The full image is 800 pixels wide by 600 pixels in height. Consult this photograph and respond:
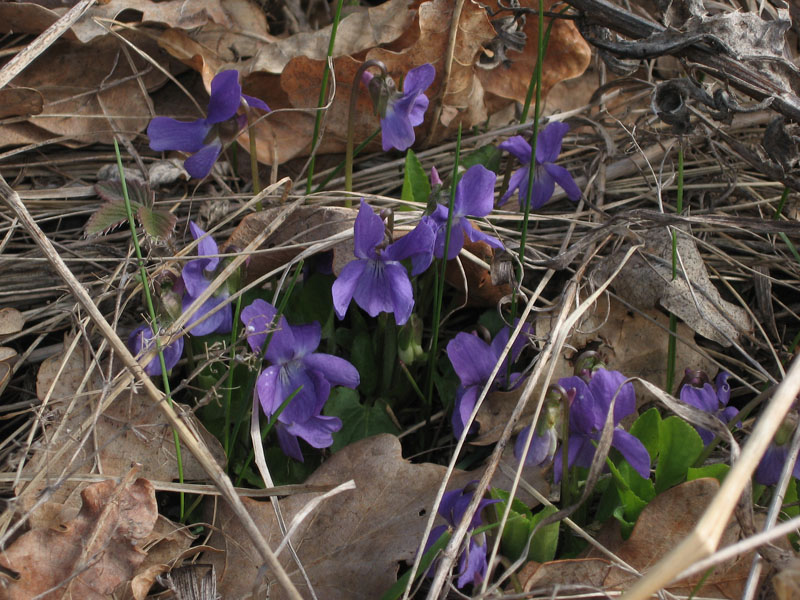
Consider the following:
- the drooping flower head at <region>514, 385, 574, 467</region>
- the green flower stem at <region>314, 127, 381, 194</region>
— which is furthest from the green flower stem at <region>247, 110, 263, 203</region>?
the drooping flower head at <region>514, 385, 574, 467</region>

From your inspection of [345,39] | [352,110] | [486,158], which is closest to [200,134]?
[352,110]

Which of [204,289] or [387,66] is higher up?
[387,66]

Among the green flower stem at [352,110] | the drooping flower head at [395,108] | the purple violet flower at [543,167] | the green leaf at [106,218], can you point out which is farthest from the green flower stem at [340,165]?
the green leaf at [106,218]

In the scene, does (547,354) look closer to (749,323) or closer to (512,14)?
(749,323)

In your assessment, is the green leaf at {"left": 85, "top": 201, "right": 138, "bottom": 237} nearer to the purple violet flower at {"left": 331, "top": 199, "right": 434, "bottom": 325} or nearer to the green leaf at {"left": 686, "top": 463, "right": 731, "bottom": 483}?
the purple violet flower at {"left": 331, "top": 199, "right": 434, "bottom": 325}

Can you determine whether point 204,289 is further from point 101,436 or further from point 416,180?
point 416,180

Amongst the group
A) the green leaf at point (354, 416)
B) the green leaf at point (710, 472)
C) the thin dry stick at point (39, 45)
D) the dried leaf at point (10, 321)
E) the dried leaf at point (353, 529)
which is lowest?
the green leaf at point (354, 416)

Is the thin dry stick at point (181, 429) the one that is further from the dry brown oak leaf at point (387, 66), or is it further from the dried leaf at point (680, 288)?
the dried leaf at point (680, 288)
